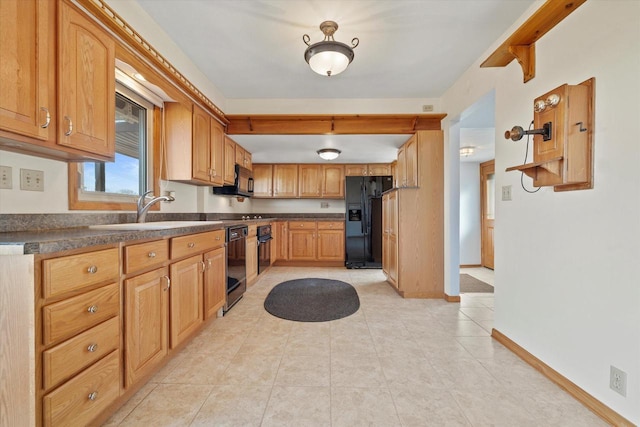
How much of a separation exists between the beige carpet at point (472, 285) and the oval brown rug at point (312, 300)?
1.56 metres

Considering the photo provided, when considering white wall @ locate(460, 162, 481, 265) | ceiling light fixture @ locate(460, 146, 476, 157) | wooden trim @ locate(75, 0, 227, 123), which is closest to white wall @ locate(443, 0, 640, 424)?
ceiling light fixture @ locate(460, 146, 476, 157)

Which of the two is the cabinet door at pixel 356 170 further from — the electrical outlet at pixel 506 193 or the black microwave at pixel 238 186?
the electrical outlet at pixel 506 193

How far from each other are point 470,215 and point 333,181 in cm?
275

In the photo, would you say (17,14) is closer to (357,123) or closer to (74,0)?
(74,0)

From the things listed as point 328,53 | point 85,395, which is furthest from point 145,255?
point 328,53

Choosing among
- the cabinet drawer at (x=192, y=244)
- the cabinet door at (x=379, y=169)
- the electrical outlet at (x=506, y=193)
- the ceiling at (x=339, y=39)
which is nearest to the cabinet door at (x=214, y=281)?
the cabinet drawer at (x=192, y=244)

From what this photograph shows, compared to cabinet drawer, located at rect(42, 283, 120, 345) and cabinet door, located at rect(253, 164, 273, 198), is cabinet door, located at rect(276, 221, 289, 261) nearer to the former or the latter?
cabinet door, located at rect(253, 164, 273, 198)

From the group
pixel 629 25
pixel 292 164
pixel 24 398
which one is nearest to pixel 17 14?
pixel 24 398

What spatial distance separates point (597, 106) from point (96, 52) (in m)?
2.68

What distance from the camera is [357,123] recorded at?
3357 millimetres

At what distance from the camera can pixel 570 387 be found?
153cm

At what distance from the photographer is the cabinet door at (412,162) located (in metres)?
3.27

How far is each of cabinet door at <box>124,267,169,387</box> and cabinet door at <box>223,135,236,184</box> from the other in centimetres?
201

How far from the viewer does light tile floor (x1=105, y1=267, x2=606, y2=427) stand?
135 centimetres
